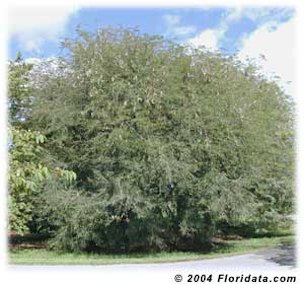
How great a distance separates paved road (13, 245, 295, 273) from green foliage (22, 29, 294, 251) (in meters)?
1.32

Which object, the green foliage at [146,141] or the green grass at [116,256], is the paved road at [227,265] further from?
the green foliage at [146,141]

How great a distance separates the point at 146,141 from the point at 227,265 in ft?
11.3

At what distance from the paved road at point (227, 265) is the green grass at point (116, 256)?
0.61 m

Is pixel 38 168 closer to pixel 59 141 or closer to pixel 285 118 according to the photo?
pixel 59 141

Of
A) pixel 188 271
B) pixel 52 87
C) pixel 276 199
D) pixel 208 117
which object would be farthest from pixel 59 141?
pixel 276 199

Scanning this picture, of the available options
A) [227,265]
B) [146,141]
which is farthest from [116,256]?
[227,265]

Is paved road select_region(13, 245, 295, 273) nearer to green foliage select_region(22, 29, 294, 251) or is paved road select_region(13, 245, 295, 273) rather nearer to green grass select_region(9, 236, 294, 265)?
green grass select_region(9, 236, 294, 265)

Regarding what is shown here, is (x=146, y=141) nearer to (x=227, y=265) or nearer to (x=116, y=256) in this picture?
(x=116, y=256)

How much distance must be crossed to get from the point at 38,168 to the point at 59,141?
9.26 m

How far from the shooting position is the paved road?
10.4 metres

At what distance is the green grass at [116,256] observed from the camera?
12.2 metres

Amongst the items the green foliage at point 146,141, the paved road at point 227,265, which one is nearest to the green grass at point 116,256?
the green foliage at point 146,141

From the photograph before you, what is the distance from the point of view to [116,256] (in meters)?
13.6

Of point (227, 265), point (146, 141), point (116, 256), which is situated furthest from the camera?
point (116, 256)
